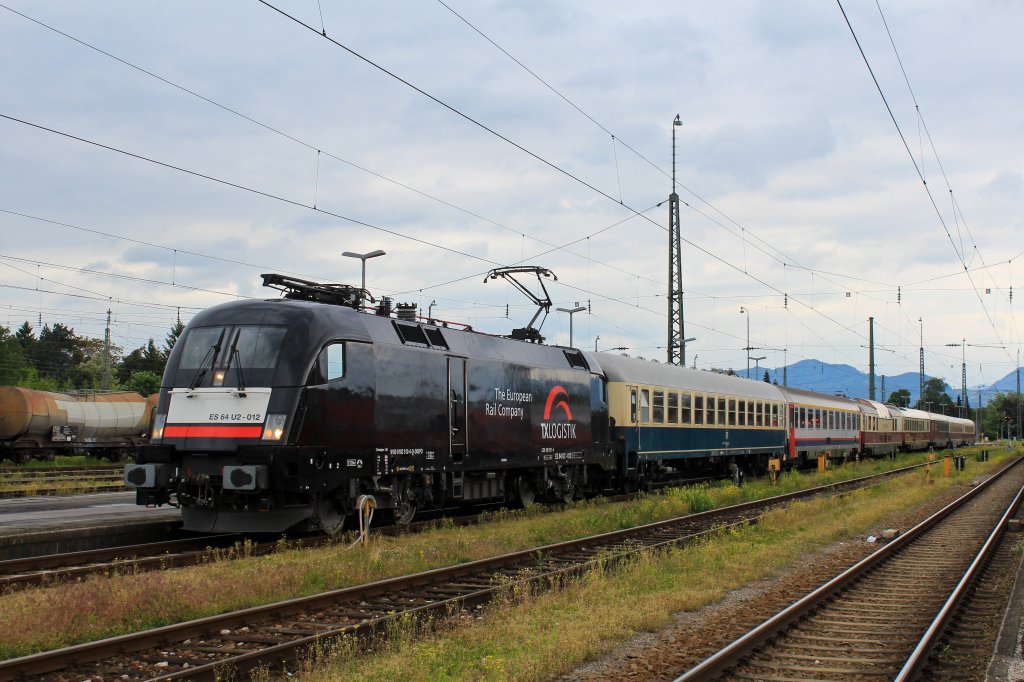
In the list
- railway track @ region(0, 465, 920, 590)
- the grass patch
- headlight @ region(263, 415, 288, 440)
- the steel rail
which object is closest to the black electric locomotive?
headlight @ region(263, 415, 288, 440)

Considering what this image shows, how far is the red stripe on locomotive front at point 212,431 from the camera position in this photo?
550 inches

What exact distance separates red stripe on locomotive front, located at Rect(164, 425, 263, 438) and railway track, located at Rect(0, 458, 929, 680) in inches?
151

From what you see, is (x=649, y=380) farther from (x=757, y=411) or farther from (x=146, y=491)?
(x=146, y=491)

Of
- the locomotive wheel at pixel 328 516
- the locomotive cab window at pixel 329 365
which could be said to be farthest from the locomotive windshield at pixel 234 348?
the locomotive wheel at pixel 328 516

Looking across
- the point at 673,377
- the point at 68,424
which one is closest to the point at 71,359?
the point at 68,424

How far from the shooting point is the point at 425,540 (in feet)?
50.6

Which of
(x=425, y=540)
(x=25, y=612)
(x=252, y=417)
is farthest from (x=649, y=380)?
(x=25, y=612)

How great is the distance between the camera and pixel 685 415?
96.8ft

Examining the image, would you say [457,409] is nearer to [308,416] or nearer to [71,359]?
[308,416]

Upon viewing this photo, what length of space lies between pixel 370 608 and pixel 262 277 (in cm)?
737

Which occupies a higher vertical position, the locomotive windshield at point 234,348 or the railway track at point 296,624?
the locomotive windshield at point 234,348

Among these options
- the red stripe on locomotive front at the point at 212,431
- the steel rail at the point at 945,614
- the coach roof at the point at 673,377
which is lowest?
the steel rail at the point at 945,614

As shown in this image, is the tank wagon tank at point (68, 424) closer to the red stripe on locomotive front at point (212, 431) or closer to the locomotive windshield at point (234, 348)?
the locomotive windshield at point (234, 348)

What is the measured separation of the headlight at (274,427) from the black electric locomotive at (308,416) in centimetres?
2
